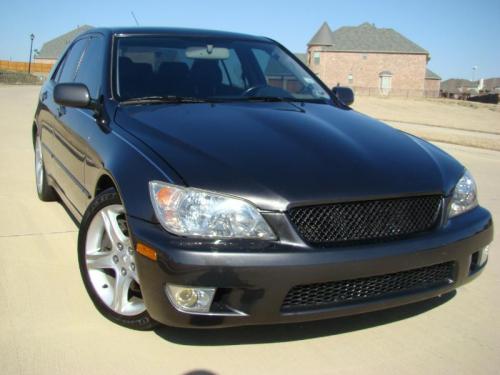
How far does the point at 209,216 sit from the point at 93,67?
7.08 ft

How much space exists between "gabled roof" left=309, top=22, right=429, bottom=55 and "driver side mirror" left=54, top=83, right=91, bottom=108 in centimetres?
6717

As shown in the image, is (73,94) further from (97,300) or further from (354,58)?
(354,58)

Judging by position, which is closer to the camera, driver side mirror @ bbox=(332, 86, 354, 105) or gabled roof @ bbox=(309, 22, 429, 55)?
driver side mirror @ bbox=(332, 86, 354, 105)

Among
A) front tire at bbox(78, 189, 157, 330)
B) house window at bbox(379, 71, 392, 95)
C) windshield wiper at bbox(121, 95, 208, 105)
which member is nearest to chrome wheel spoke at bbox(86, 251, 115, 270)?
front tire at bbox(78, 189, 157, 330)

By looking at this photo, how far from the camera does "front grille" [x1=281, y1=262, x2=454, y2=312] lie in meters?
2.57

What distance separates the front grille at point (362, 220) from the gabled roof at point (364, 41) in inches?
2672

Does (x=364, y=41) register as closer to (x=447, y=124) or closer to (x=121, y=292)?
(x=447, y=124)

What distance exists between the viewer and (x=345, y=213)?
264 centimetres

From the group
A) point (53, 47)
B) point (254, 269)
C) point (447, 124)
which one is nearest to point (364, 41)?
point (53, 47)

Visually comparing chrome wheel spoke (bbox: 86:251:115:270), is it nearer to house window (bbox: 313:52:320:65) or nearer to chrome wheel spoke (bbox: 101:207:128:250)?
chrome wheel spoke (bbox: 101:207:128:250)

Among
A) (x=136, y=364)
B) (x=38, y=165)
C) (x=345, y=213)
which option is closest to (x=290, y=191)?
(x=345, y=213)

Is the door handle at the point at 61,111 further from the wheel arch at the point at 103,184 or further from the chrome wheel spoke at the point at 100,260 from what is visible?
the chrome wheel spoke at the point at 100,260

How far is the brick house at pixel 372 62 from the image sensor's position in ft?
223

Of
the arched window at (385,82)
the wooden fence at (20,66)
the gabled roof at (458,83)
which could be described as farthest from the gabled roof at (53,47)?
the gabled roof at (458,83)
